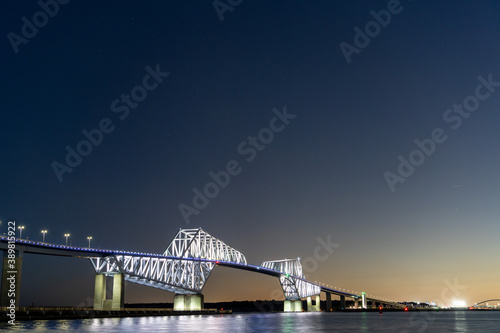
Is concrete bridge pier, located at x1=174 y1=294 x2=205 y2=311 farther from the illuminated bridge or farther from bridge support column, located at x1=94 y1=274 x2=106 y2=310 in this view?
bridge support column, located at x1=94 y1=274 x2=106 y2=310

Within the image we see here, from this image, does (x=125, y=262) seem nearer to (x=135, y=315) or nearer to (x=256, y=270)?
(x=135, y=315)

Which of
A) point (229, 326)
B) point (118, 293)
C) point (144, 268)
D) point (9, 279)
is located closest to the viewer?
point (229, 326)

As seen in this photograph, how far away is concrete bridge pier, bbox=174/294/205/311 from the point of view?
14575 cm

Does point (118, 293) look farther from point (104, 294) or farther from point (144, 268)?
point (144, 268)

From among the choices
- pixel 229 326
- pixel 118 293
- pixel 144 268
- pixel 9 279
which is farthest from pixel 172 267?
pixel 229 326

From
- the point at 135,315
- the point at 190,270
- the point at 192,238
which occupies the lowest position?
the point at 135,315

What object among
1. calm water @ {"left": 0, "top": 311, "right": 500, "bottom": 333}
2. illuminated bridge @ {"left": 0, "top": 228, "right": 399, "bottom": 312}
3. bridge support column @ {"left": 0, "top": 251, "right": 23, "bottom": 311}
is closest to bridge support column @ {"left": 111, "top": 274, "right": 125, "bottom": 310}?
illuminated bridge @ {"left": 0, "top": 228, "right": 399, "bottom": 312}

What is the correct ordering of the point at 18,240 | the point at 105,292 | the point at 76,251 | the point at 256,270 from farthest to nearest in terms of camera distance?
the point at 256,270 < the point at 105,292 < the point at 76,251 < the point at 18,240

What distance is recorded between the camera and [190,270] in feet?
481

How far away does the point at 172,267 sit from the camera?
140500 mm

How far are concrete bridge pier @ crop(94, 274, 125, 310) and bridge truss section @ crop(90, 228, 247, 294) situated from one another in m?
1.54

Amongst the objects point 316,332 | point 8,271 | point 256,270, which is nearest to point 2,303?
point 8,271

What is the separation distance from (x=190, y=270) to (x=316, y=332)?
9354 centimetres

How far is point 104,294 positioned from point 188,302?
40.5m
